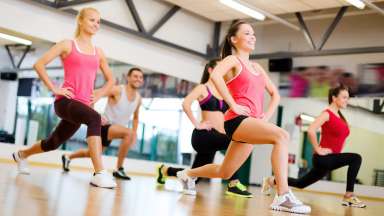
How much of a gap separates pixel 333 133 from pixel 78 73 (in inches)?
112

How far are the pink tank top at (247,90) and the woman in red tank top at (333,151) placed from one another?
2.15 meters

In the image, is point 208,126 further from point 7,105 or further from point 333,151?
point 7,105

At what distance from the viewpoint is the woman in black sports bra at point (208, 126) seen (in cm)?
491

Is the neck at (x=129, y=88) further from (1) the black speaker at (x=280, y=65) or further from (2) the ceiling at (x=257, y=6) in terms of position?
(1) the black speaker at (x=280, y=65)

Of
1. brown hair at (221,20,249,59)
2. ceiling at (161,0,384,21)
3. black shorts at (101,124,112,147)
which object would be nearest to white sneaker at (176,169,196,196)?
brown hair at (221,20,249,59)

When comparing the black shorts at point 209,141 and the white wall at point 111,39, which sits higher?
the white wall at point 111,39

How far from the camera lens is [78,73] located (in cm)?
438

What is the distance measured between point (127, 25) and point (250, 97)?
6.52 m

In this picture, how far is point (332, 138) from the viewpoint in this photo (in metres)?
5.80

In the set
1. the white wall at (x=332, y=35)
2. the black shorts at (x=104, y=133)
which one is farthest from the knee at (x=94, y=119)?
the white wall at (x=332, y=35)

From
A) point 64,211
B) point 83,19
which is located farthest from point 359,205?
point 64,211

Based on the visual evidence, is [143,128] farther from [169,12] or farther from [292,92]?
[292,92]

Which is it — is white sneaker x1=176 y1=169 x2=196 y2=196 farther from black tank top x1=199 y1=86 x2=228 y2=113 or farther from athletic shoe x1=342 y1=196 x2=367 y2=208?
athletic shoe x1=342 y1=196 x2=367 y2=208

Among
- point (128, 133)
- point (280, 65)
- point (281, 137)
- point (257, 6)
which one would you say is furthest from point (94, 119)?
point (280, 65)
